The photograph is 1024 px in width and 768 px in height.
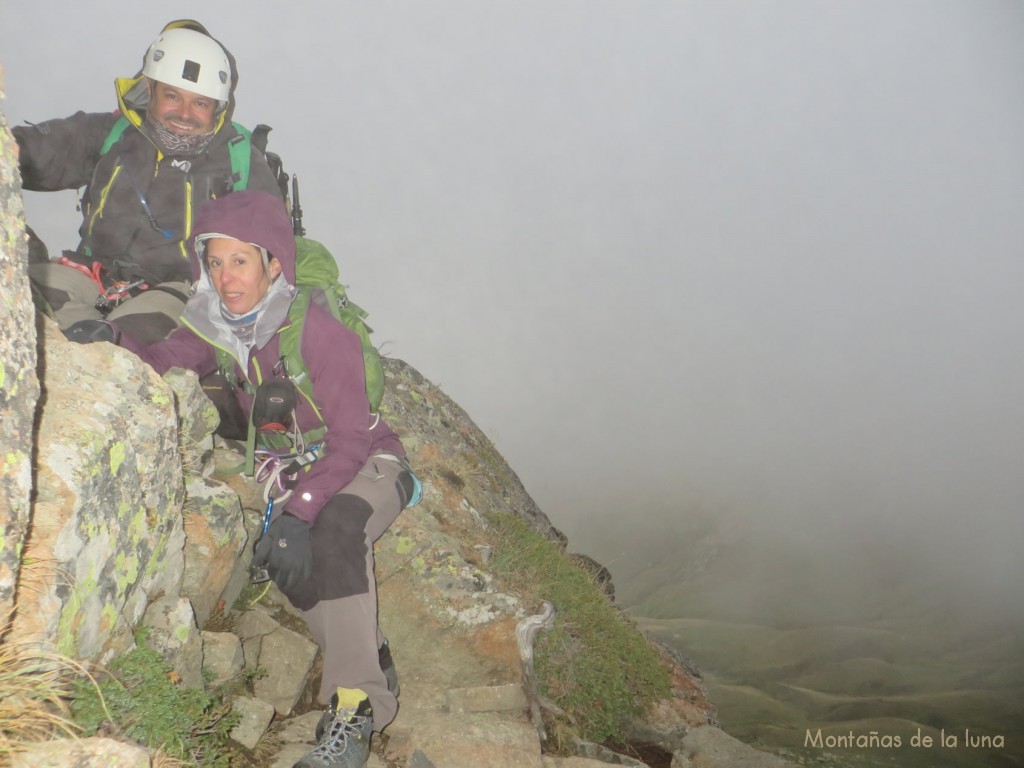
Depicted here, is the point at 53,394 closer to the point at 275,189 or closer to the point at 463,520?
the point at 275,189

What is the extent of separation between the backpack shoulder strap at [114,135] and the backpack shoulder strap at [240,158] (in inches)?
41.1

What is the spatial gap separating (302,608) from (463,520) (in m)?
4.22

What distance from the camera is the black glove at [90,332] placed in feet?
17.9

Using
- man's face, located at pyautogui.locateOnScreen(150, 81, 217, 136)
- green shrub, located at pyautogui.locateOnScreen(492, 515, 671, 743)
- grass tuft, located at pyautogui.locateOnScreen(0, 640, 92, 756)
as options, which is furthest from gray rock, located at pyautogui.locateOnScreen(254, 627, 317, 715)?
man's face, located at pyautogui.locateOnScreen(150, 81, 217, 136)

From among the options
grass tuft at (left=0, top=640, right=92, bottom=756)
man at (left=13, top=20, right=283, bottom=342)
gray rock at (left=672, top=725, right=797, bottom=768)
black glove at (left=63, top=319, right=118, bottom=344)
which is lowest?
gray rock at (left=672, top=725, right=797, bottom=768)

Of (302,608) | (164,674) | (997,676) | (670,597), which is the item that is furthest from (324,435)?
(670,597)

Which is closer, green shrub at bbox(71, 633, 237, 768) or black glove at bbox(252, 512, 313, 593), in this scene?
green shrub at bbox(71, 633, 237, 768)

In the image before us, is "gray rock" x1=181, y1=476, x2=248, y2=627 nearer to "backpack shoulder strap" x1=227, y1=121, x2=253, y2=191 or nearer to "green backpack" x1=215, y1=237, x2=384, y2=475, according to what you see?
"green backpack" x1=215, y1=237, x2=384, y2=475

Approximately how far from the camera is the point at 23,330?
310cm

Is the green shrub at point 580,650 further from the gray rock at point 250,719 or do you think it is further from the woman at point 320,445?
the gray rock at point 250,719

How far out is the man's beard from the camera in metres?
7.08

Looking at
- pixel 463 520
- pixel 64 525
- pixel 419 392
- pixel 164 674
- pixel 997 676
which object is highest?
pixel 419 392

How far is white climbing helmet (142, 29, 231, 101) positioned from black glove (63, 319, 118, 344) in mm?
2982

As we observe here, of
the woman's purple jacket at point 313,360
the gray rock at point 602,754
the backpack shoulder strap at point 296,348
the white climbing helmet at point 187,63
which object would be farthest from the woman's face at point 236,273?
the gray rock at point 602,754
